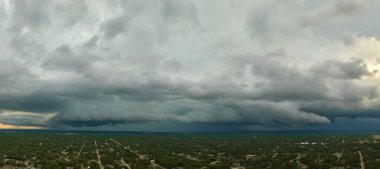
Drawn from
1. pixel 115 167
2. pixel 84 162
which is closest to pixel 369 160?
pixel 115 167

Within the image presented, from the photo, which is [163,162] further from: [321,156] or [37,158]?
[321,156]

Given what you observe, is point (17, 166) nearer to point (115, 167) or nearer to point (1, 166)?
point (1, 166)

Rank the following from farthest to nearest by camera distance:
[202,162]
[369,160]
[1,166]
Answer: [202,162] → [369,160] → [1,166]

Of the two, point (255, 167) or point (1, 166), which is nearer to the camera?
point (1, 166)

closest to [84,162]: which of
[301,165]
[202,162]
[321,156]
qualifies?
[202,162]

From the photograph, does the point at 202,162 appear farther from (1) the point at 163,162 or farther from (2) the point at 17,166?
(2) the point at 17,166

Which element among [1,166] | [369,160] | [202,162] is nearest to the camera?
[1,166]

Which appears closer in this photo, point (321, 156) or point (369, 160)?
point (369, 160)
